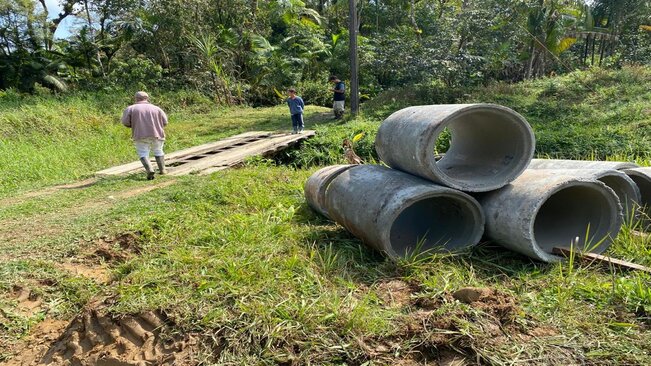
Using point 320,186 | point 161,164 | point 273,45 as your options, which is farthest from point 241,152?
point 273,45

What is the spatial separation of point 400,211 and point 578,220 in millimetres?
1836

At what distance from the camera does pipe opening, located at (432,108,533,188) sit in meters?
4.00

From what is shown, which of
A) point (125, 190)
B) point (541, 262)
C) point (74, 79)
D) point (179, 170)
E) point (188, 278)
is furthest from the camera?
point (74, 79)

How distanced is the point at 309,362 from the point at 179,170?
5725mm

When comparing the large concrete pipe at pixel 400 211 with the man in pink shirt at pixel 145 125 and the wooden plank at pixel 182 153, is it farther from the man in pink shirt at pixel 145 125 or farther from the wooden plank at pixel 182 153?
the wooden plank at pixel 182 153

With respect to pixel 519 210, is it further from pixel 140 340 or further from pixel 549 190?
Answer: pixel 140 340

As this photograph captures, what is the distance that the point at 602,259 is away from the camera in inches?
141

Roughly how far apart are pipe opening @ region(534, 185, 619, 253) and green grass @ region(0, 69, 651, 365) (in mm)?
170

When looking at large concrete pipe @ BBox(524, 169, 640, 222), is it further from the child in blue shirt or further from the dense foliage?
the dense foliage

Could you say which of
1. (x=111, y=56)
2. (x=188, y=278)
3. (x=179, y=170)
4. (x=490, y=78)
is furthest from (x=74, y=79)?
(x=188, y=278)

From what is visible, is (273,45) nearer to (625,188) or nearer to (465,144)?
(465,144)

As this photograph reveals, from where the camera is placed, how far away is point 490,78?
57.8 ft

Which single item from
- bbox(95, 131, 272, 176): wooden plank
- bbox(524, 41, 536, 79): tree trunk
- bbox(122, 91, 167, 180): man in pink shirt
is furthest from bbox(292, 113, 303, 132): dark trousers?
bbox(524, 41, 536, 79): tree trunk

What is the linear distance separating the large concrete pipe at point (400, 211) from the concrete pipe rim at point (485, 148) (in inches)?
9.2
